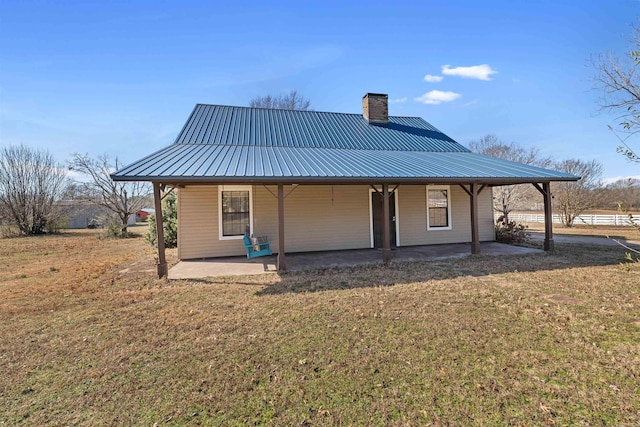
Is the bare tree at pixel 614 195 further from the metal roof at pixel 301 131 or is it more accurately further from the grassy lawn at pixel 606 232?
the metal roof at pixel 301 131

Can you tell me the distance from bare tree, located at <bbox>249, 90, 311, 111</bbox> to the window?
17.8 metres

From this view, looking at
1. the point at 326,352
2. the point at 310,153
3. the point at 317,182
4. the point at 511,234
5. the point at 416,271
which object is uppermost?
the point at 310,153

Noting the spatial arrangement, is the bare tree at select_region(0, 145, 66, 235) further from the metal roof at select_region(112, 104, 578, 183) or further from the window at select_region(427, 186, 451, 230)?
the window at select_region(427, 186, 451, 230)

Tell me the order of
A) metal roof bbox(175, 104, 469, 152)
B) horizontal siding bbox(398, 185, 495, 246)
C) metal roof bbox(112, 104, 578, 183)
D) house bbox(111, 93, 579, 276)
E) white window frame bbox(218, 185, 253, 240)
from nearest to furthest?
metal roof bbox(112, 104, 578, 183), house bbox(111, 93, 579, 276), white window frame bbox(218, 185, 253, 240), metal roof bbox(175, 104, 469, 152), horizontal siding bbox(398, 185, 495, 246)

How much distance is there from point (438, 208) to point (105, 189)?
808 inches

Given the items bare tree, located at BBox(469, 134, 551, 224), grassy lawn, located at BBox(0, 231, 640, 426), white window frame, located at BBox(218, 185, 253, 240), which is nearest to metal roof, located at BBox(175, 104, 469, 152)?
white window frame, located at BBox(218, 185, 253, 240)

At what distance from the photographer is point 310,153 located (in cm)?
940

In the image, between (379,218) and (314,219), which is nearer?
(314,219)

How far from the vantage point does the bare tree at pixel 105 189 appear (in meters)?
19.6

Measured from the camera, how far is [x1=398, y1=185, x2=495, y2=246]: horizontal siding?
10.6 m

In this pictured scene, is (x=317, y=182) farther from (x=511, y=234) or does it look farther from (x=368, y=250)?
(x=511, y=234)

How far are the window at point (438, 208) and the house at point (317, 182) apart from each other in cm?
4

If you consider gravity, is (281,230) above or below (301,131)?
below

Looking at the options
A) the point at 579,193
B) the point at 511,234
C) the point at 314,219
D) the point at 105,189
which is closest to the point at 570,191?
the point at 579,193
